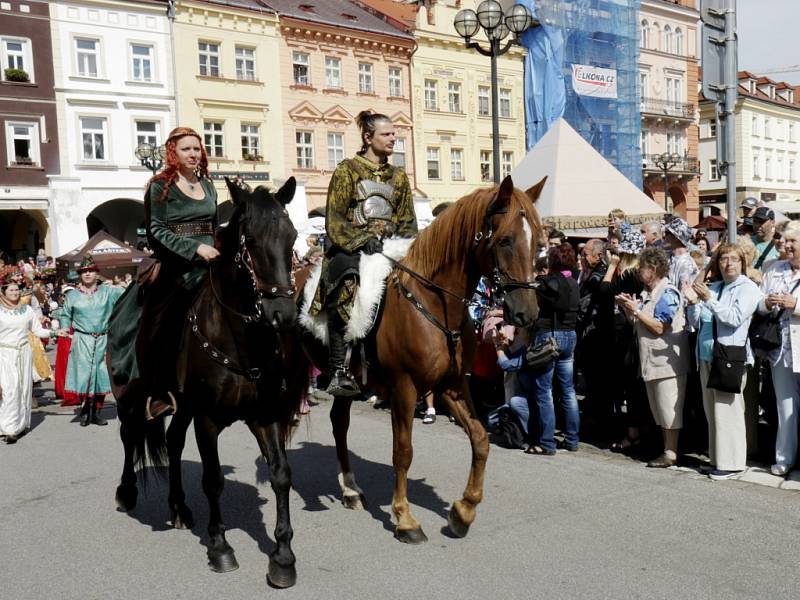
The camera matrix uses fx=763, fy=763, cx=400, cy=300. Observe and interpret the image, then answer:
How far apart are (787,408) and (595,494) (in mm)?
1891

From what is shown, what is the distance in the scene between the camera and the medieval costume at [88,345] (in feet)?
33.3

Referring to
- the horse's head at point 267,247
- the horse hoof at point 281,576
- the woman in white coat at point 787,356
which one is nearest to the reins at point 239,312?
the horse's head at point 267,247

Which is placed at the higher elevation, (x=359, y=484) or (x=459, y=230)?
(x=459, y=230)

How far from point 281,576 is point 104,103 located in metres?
29.3

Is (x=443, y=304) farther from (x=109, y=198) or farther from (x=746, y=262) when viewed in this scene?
(x=109, y=198)

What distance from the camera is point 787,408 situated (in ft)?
21.4

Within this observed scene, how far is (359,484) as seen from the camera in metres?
6.68

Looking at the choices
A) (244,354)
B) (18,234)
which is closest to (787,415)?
(244,354)

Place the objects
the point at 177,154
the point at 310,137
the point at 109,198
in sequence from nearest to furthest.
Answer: the point at 177,154
the point at 109,198
the point at 310,137

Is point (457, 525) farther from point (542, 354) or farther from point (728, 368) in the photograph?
point (728, 368)

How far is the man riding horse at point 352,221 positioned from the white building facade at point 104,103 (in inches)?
1042

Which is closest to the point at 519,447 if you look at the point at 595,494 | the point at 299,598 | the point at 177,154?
the point at 595,494

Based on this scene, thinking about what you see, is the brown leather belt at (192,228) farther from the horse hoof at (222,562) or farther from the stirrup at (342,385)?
the horse hoof at (222,562)

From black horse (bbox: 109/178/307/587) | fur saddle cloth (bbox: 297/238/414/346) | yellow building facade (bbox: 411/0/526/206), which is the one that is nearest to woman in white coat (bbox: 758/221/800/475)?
fur saddle cloth (bbox: 297/238/414/346)
